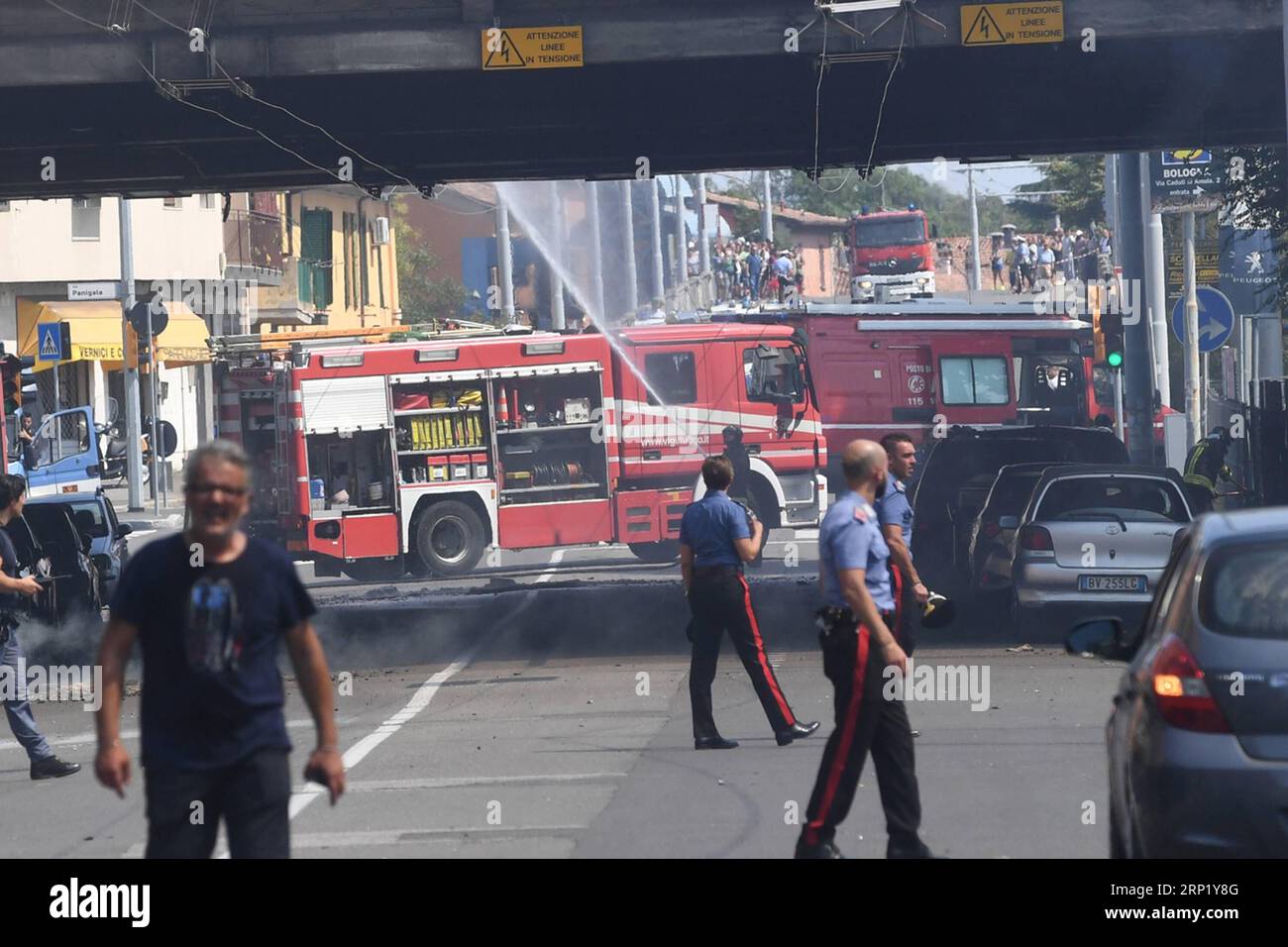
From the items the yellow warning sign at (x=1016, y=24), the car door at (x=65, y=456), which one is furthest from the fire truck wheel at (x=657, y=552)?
the yellow warning sign at (x=1016, y=24)

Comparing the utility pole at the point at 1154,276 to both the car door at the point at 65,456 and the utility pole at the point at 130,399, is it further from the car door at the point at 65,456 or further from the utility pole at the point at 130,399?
the utility pole at the point at 130,399

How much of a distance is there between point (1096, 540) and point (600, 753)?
626cm

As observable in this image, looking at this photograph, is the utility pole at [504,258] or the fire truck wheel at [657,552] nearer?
the fire truck wheel at [657,552]

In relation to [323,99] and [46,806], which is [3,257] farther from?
[46,806]

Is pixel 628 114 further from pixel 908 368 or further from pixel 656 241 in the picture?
pixel 656 241

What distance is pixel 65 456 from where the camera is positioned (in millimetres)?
26344

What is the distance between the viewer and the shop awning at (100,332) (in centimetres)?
4166

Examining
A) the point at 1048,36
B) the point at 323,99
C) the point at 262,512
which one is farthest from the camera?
the point at 262,512

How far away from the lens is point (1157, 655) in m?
6.14

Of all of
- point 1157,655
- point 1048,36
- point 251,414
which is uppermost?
point 1048,36

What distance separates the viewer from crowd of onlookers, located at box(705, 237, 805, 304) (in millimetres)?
54750

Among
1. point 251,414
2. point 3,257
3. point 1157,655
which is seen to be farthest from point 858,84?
point 3,257

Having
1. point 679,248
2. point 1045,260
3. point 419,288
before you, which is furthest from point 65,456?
point 419,288

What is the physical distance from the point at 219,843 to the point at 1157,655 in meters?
4.81
